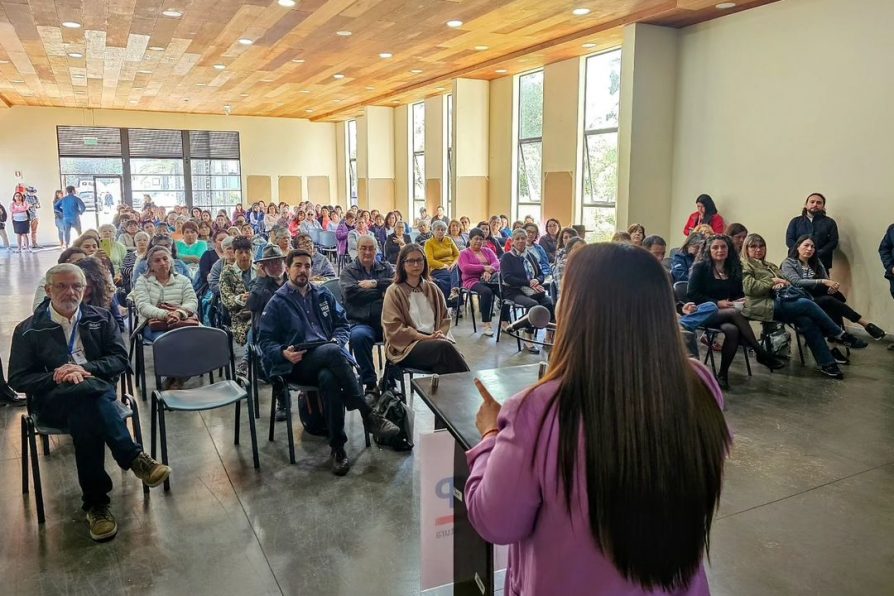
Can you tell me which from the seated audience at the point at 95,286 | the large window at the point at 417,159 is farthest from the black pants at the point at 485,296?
the large window at the point at 417,159

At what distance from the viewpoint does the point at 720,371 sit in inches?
201

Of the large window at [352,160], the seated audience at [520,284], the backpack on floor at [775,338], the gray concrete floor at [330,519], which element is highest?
the large window at [352,160]

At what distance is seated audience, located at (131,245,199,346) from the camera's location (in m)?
4.79

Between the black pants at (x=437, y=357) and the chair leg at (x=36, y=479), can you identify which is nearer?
the chair leg at (x=36, y=479)

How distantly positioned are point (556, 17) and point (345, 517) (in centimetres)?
658

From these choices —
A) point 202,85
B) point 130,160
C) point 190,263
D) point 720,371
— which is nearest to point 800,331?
point 720,371

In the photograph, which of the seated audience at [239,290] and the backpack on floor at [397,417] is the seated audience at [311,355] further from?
the seated audience at [239,290]

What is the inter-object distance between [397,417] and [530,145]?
28.0ft

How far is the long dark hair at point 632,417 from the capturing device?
3.46 feet

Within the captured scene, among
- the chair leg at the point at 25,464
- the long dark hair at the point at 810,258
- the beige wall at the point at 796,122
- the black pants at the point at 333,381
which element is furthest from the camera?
the beige wall at the point at 796,122

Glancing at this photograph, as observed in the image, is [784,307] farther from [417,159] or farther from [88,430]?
[417,159]

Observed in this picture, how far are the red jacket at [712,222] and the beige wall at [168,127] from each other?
1343 centimetres

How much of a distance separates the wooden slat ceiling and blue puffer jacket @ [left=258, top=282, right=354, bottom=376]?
4338 mm

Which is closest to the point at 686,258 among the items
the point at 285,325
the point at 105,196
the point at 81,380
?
the point at 285,325
